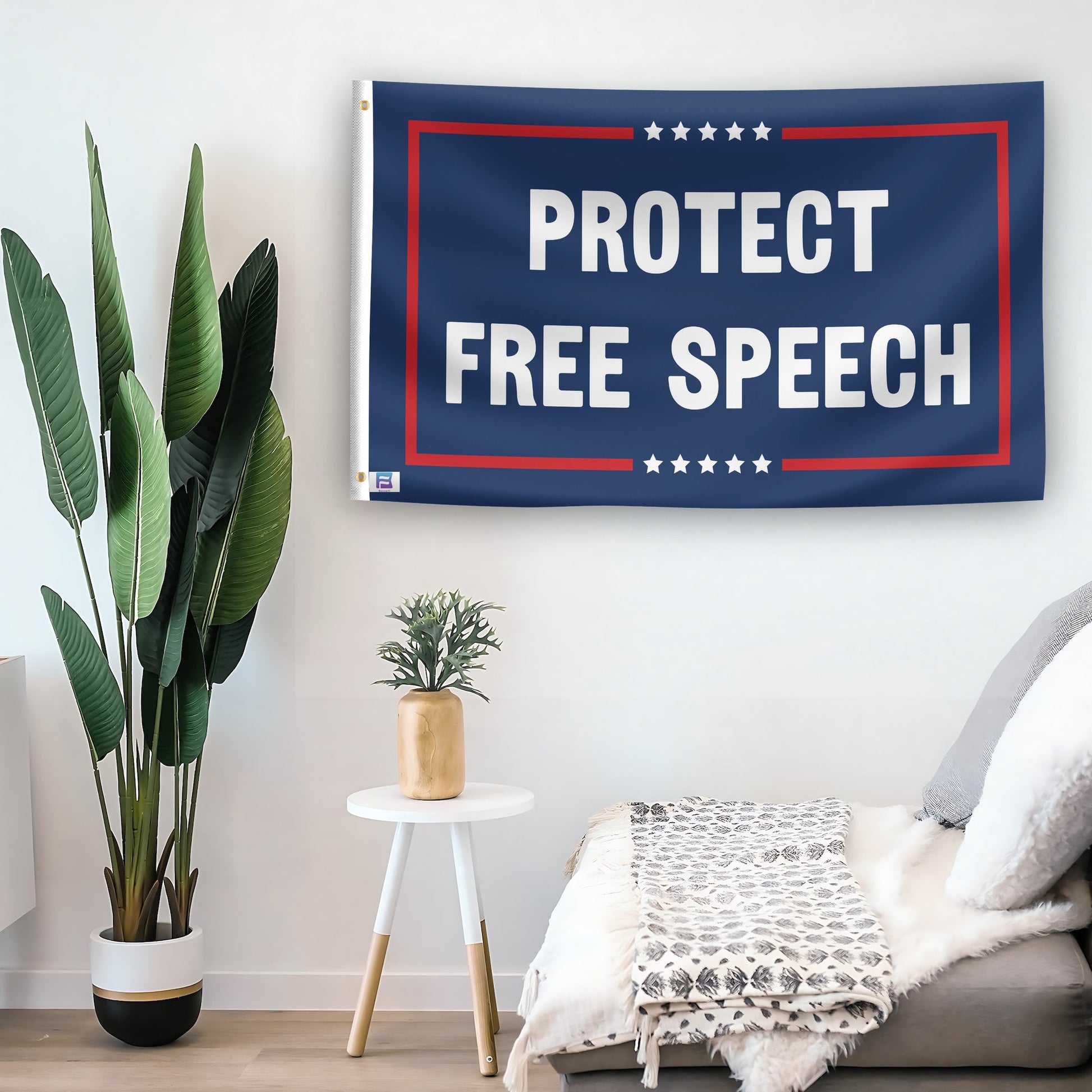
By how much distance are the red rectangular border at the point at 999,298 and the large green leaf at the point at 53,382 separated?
1565 millimetres

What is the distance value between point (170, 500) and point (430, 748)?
2.17ft

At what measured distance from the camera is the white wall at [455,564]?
2279 millimetres

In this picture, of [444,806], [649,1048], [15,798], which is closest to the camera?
[649,1048]

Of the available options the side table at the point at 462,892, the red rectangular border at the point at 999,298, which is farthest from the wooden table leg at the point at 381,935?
the red rectangular border at the point at 999,298

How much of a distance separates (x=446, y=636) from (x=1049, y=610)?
1069 mm

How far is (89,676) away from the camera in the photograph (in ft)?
6.64

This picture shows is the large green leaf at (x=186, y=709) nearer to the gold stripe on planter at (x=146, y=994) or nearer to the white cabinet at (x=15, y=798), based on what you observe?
the white cabinet at (x=15, y=798)

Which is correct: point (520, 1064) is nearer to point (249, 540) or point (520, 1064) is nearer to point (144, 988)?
point (144, 988)

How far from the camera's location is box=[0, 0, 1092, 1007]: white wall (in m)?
2.28

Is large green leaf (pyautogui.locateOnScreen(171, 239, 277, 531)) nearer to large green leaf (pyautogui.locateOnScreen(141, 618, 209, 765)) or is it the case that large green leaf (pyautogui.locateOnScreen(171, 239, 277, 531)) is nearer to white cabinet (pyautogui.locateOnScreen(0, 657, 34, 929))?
large green leaf (pyautogui.locateOnScreen(141, 618, 209, 765))

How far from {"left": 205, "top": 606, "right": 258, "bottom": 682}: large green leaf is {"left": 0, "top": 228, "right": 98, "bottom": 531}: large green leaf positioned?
13.3 inches

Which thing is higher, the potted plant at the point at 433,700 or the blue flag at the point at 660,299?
the blue flag at the point at 660,299

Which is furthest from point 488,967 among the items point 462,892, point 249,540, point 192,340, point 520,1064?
point 192,340

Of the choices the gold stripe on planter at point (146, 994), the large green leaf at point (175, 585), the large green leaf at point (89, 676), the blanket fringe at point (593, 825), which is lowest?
the gold stripe on planter at point (146, 994)
